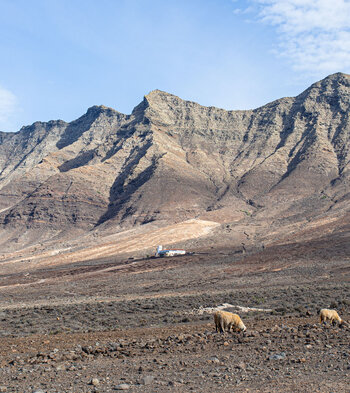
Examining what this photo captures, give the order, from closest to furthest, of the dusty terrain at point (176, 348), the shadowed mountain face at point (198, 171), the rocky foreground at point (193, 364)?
the rocky foreground at point (193, 364) < the dusty terrain at point (176, 348) < the shadowed mountain face at point (198, 171)

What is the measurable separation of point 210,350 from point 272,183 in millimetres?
124016

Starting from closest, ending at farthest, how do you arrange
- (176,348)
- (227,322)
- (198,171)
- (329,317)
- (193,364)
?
(193,364) < (176,348) < (227,322) < (329,317) < (198,171)

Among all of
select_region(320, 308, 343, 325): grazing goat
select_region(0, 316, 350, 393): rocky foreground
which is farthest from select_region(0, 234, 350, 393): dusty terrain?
select_region(320, 308, 343, 325): grazing goat

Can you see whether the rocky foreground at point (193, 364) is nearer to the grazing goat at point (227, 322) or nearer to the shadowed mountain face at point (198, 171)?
the grazing goat at point (227, 322)

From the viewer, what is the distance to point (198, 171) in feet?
468

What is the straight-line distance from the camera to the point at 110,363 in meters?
10.8

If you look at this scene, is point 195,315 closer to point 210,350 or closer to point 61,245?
point 210,350

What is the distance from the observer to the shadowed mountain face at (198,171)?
4769 inches

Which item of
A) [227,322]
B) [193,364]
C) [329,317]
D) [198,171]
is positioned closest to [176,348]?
[193,364]

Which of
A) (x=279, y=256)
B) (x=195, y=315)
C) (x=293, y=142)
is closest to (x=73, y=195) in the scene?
(x=293, y=142)

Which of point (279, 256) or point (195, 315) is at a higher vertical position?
point (195, 315)

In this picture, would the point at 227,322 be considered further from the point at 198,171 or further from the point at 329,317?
the point at 198,171

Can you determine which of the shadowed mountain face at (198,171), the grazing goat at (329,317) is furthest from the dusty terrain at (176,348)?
the shadowed mountain face at (198,171)

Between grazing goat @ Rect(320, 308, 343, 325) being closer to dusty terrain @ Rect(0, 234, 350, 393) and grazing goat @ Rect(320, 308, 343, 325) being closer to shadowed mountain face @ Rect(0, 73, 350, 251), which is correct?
dusty terrain @ Rect(0, 234, 350, 393)
